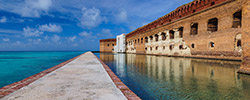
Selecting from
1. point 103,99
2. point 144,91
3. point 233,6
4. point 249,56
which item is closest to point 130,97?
point 103,99

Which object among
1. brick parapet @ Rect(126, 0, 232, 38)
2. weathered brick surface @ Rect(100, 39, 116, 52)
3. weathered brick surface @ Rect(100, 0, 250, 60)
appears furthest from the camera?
weathered brick surface @ Rect(100, 39, 116, 52)

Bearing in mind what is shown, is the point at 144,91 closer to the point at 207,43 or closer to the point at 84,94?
the point at 84,94

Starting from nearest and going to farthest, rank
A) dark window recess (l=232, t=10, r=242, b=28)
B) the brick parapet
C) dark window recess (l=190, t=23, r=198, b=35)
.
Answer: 1. dark window recess (l=232, t=10, r=242, b=28)
2. the brick parapet
3. dark window recess (l=190, t=23, r=198, b=35)

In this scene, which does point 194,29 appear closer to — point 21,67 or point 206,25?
point 206,25

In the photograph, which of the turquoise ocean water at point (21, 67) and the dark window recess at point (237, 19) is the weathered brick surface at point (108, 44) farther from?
the dark window recess at point (237, 19)

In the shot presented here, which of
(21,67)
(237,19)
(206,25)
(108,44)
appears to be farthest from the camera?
(108,44)

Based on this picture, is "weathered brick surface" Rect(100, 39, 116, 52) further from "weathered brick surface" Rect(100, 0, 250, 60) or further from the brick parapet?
"weathered brick surface" Rect(100, 0, 250, 60)

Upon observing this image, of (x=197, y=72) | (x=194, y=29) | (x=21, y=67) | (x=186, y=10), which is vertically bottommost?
(x=21, y=67)

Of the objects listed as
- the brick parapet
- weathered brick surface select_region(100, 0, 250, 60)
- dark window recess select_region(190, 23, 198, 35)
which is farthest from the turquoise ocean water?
the brick parapet

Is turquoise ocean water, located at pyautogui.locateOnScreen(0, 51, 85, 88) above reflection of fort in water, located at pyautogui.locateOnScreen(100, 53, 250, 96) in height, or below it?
below

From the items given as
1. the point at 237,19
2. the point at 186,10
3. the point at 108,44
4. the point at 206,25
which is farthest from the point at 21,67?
the point at 108,44

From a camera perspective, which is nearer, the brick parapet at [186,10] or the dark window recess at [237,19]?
the dark window recess at [237,19]

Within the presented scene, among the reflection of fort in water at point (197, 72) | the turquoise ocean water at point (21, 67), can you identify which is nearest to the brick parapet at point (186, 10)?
the reflection of fort in water at point (197, 72)

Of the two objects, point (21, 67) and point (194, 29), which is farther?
point (194, 29)
